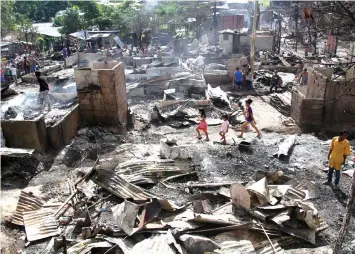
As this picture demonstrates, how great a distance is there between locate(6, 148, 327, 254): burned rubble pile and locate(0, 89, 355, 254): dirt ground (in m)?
0.23

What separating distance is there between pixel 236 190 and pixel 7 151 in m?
5.75

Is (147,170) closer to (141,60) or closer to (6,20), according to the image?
(141,60)

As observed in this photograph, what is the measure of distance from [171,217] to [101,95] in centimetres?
584

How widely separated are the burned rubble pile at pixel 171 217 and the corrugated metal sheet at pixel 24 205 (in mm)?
18

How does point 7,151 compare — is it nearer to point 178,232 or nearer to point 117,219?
point 117,219

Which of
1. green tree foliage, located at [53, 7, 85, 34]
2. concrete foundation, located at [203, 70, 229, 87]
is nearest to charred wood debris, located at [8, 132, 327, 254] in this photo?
concrete foundation, located at [203, 70, 229, 87]

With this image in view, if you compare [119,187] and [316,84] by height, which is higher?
[316,84]

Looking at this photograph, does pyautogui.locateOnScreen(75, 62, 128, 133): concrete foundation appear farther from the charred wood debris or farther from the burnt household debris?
the charred wood debris

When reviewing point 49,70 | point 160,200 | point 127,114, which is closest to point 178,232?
point 160,200

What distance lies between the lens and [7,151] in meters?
8.66

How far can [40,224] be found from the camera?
668 cm

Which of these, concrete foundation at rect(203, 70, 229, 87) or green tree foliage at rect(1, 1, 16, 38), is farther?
green tree foliage at rect(1, 1, 16, 38)

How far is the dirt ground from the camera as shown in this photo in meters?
6.55

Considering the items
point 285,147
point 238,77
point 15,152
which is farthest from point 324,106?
point 15,152
